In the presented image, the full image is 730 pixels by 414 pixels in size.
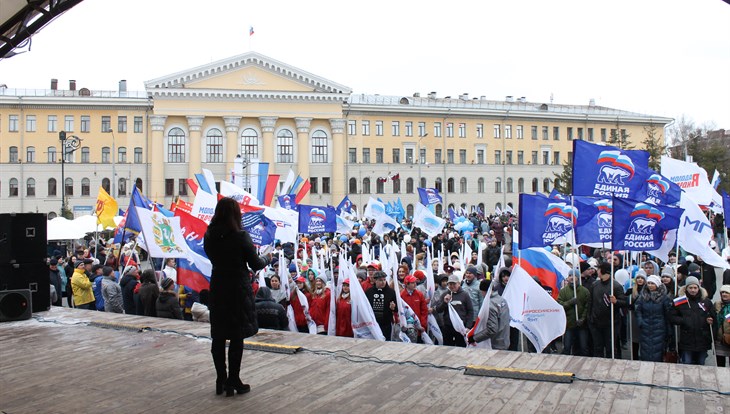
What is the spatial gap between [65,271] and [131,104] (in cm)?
4943

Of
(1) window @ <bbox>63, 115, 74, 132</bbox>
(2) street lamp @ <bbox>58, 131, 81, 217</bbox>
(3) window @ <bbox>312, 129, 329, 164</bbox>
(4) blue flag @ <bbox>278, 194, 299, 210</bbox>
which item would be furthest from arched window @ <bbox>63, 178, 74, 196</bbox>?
(4) blue flag @ <bbox>278, 194, 299, 210</bbox>

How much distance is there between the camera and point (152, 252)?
36.4 ft

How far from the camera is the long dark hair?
5.52 metres

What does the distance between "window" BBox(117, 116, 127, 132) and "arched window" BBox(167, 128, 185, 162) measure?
409 cm

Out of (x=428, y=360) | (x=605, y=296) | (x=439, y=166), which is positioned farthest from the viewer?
(x=439, y=166)

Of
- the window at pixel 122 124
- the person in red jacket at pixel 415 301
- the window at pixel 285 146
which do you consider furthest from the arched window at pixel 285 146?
the person in red jacket at pixel 415 301

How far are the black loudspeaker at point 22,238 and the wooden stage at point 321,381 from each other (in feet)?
6.78

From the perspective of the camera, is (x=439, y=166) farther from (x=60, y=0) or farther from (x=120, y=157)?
(x=60, y=0)

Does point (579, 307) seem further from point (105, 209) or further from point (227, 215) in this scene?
point (105, 209)

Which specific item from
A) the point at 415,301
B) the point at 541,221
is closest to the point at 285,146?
the point at 541,221

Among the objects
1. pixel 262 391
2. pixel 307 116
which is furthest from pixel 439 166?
pixel 262 391

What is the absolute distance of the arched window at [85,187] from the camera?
63.0 metres

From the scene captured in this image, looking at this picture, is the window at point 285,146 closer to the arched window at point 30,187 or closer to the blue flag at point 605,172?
the arched window at point 30,187

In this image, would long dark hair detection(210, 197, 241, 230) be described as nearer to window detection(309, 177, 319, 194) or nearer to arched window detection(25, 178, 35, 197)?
window detection(309, 177, 319, 194)
